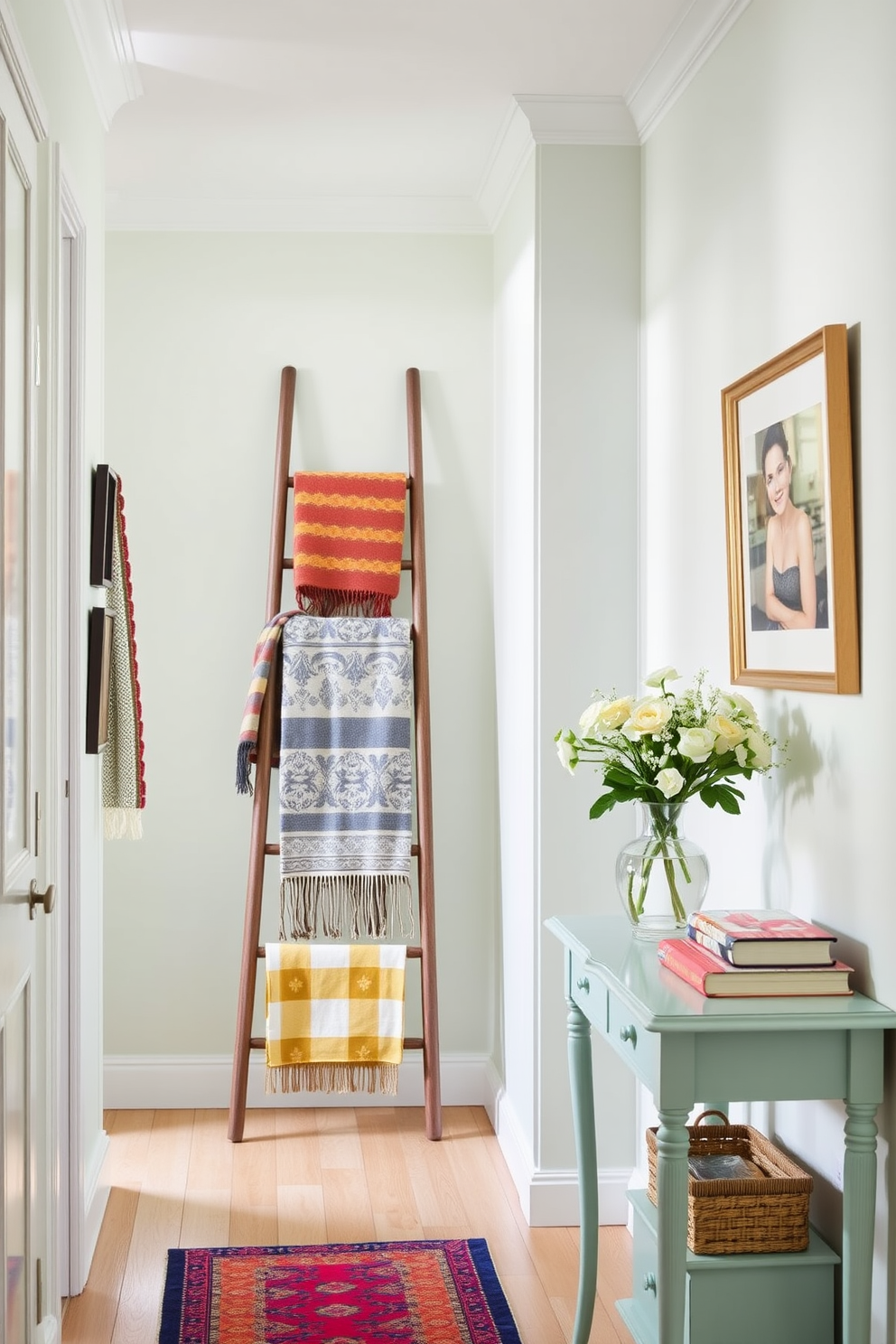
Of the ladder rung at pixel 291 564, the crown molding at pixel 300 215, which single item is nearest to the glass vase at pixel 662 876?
the ladder rung at pixel 291 564

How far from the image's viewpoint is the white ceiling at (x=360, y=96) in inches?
104

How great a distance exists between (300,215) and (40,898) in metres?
2.48

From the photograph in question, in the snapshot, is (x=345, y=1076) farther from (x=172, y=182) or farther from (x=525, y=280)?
(x=172, y=182)

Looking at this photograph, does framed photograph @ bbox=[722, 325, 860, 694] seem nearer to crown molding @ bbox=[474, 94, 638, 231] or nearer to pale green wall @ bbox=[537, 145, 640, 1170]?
pale green wall @ bbox=[537, 145, 640, 1170]

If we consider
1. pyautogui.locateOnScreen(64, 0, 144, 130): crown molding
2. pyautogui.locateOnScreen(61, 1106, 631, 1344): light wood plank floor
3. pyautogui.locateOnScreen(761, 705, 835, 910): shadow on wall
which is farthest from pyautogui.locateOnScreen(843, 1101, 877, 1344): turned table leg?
pyautogui.locateOnScreen(64, 0, 144, 130): crown molding

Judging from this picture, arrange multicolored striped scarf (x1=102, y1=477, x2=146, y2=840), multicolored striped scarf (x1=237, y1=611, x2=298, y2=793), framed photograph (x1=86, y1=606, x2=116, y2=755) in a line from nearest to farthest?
1. framed photograph (x1=86, y1=606, x2=116, y2=755)
2. multicolored striped scarf (x1=102, y1=477, x2=146, y2=840)
3. multicolored striped scarf (x1=237, y1=611, x2=298, y2=793)

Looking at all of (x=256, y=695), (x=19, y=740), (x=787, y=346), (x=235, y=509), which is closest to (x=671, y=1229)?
(x=19, y=740)

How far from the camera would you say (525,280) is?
3.24m

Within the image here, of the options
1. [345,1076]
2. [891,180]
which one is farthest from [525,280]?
[345,1076]

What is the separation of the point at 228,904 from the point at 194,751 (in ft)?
1.52

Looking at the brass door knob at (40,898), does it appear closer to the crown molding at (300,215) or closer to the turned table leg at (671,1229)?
the turned table leg at (671,1229)

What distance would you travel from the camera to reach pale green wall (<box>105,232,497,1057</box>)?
3.81 metres

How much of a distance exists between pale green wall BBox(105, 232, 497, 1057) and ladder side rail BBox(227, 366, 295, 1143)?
13cm

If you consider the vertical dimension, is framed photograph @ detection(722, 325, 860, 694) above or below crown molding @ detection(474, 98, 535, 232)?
below
